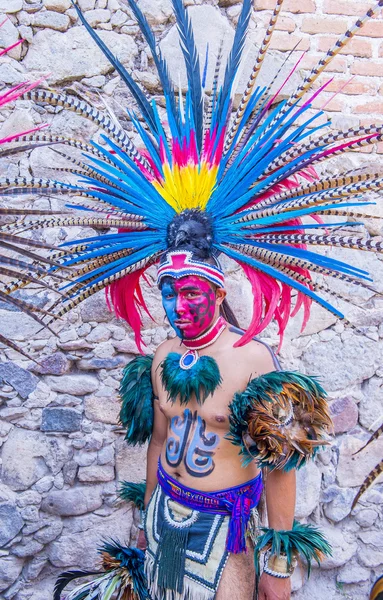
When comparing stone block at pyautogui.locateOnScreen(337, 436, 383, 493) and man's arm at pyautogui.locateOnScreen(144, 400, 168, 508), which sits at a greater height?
man's arm at pyautogui.locateOnScreen(144, 400, 168, 508)

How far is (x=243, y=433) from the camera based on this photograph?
1.76 meters

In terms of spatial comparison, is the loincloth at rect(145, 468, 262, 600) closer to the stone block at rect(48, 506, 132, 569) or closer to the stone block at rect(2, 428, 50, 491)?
the stone block at rect(48, 506, 132, 569)

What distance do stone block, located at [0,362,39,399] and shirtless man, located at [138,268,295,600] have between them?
0.88 m

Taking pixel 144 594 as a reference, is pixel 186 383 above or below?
above

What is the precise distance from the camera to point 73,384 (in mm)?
2574

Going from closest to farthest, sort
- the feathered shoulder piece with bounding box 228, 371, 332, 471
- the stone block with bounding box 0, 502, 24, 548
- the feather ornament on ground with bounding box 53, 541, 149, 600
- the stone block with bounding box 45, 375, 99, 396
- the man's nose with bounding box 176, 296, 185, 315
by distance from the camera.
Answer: the feathered shoulder piece with bounding box 228, 371, 332, 471
the man's nose with bounding box 176, 296, 185, 315
the feather ornament on ground with bounding box 53, 541, 149, 600
the stone block with bounding box 0, 502, 24, 548
the stone block with bounding box 45, 375, 99, 396

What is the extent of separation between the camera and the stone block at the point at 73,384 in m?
2.57

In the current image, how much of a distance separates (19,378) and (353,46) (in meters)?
2.13

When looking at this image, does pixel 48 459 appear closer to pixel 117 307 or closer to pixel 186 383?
pixel 117 307

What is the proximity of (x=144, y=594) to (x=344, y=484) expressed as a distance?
1.15 metres

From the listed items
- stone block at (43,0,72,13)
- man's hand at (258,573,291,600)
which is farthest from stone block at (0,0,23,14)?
man's hand at (258,573,291,600)

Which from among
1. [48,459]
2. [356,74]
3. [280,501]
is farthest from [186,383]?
[356,74]

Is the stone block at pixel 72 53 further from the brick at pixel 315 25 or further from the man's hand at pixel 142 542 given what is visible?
the man's hand at pixel 142 542

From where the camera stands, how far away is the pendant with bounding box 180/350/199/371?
Answer: 1.91 m
